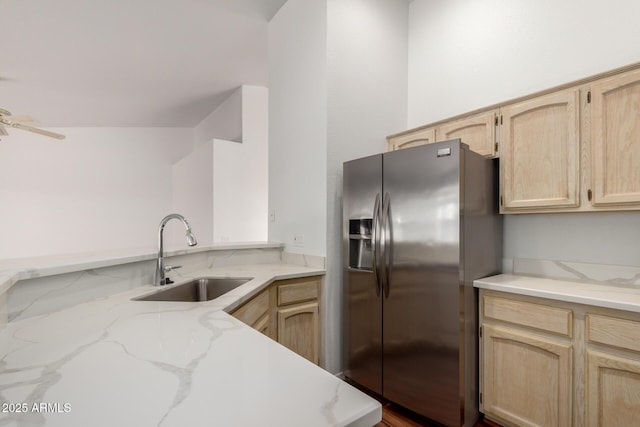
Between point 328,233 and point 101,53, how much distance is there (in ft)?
9.32

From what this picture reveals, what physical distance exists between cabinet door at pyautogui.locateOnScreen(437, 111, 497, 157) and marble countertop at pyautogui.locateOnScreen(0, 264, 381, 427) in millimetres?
1789

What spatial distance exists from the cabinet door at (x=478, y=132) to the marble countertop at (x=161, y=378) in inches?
70.4

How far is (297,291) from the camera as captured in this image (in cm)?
215

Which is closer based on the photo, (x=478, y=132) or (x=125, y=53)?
(x=478, y=132)

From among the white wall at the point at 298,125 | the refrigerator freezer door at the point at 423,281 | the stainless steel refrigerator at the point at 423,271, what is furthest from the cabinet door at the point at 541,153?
the white wall at the point at 298,125

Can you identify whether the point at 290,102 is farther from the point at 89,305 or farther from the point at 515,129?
the point at 89,305

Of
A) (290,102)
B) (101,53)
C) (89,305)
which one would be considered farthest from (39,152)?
(89,305)

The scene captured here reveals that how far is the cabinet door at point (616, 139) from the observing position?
1501 millimetres

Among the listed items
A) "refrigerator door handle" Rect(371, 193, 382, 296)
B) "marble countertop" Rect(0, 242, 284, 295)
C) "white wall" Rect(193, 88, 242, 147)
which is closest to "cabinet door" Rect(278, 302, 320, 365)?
"refrigerator door handle" Rect(371, 193, 382, 296)

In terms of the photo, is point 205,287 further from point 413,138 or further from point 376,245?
point 413,138

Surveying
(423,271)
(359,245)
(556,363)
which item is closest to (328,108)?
(359,245)

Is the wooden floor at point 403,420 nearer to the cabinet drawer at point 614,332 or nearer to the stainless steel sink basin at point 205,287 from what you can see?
the cabinet drawer at point 614,332

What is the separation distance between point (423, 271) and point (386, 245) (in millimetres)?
275

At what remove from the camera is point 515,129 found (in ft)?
6.16
